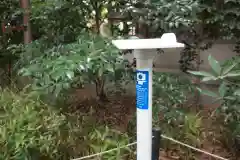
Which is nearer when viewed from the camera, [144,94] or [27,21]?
[144,94]

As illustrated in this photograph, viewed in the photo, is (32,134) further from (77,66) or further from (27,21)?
(27,21)

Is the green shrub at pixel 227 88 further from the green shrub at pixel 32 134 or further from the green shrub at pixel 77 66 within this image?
the green shrub at pixel 32 134

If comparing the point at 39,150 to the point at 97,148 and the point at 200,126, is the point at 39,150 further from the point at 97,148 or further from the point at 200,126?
the point at 200,126

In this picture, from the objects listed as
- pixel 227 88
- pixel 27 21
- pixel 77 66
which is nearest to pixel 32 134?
pixel 77 66

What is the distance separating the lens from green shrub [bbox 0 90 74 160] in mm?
1945

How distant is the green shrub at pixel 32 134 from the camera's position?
6.38 ft

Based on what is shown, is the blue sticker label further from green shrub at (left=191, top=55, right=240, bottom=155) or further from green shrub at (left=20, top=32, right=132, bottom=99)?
green shrub at (left=20, top=32, right=132, bottom=99)

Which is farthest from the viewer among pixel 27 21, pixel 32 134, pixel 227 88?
pixel 27 21

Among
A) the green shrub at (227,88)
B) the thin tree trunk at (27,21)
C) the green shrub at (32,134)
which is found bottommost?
the green shrub at (32,134)

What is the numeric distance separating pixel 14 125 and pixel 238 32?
2.43m

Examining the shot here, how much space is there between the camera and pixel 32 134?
6.55ft

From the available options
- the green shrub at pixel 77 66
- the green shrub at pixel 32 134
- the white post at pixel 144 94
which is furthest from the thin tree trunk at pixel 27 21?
the white post at pixel 144 94

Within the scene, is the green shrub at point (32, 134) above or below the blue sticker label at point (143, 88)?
below

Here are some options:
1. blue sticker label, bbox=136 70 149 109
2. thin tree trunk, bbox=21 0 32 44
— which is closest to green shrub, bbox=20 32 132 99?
blue sticker label, bbox=136 70 149 109
